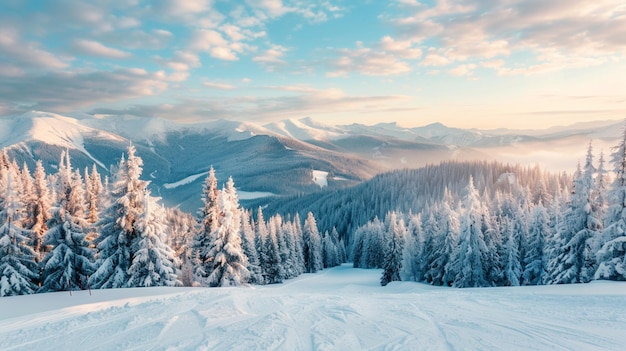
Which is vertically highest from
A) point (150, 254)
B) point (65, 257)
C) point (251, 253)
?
point (150, 254)

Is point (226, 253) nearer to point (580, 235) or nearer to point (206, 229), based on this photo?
point (206, 229)

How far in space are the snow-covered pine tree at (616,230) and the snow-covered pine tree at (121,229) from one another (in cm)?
3036

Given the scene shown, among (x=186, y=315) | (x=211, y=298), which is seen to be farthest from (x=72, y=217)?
(x=186, y=315)

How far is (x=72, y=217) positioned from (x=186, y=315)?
794 inches

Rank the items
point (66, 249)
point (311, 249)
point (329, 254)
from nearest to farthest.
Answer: point (66, 249) → point (311, 249) → point (329, 254)

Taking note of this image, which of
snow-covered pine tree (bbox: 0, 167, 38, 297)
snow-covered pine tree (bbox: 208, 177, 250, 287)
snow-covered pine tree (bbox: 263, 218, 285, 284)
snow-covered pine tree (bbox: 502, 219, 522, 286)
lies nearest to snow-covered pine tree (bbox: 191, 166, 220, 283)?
snow-covered pine tree (bbox: 208, 177, 250, 287)

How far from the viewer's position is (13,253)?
26.4 metres

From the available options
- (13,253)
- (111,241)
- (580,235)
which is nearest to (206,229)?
(111,241)

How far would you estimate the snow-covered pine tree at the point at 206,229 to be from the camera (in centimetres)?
3091

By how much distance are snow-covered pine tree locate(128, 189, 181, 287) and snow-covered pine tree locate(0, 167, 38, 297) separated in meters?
7.73

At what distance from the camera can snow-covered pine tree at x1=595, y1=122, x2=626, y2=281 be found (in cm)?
2365

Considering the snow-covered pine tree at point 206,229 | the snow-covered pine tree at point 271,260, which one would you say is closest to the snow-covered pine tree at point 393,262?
the snow-covered pine tree at point 271,260

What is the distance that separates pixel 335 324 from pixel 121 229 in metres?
20.4

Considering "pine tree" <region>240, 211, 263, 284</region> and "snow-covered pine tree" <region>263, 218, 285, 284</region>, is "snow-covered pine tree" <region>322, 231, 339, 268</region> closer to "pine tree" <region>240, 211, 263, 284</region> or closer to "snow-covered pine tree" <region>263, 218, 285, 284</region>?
"snow-covered pine tree" <region>263, 218, 285, 284</region>
